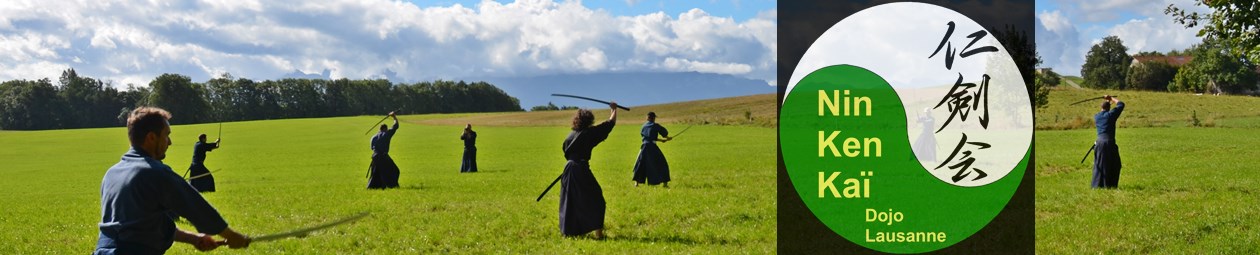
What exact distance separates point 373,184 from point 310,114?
11141cm

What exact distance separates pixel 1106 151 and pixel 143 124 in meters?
19.4

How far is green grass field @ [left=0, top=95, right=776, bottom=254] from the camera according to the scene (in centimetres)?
1364

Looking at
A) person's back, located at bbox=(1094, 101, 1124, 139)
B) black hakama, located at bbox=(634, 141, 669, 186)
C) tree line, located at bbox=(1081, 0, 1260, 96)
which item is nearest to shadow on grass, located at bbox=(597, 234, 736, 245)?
black hakama, located at bbox=(634, 141, 669, 186)

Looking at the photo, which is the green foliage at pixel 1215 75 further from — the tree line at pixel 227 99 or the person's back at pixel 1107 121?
the person's back at pixel 1107 121

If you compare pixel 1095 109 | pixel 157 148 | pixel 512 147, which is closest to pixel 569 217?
pixel 157 148

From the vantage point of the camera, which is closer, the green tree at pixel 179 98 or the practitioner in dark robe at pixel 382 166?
the practitioner in dark robe at pixel 382 166

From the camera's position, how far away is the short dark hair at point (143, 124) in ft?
21.7

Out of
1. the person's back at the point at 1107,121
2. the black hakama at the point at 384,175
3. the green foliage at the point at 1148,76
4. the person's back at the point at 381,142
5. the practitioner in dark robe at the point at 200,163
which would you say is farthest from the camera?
the green foliage at the point at 1148,76

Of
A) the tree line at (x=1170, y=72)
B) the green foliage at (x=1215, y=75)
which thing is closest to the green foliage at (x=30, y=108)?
the tree line at (x=1170, y=72)

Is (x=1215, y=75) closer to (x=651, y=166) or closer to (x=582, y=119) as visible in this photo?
(x=651, y=166)

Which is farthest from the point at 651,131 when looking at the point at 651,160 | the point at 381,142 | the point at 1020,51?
the point at 1020,51

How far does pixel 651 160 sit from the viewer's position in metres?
23.0

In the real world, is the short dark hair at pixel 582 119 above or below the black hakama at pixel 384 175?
above

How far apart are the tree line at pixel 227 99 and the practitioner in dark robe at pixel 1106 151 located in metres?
107
